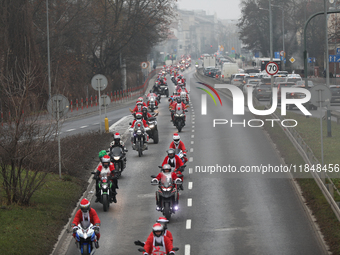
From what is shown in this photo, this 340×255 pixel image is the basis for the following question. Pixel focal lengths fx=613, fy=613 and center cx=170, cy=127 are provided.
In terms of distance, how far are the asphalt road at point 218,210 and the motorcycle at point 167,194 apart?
394 mm

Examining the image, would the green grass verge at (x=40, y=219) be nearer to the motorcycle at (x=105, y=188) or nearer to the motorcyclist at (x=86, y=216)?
the motorcycle at (x=105, y=188)

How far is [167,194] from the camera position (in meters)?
16.3

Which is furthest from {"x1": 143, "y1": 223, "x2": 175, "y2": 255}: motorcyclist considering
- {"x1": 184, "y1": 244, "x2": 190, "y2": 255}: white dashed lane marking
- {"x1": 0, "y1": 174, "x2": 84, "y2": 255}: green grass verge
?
{"x1": 0, "y1": 174, "x2": 84, "y2": 255}: green grass verge

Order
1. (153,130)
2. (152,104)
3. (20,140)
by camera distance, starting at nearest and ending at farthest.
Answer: (20,140)
(153,130)
(152,104)

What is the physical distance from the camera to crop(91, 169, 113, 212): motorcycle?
57.5 ft

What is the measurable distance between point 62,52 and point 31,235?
147 ft

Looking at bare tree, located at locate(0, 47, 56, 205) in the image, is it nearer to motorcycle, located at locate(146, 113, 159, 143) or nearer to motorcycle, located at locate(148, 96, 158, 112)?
motorcycle, located at locate(146, 113, 159, 143)

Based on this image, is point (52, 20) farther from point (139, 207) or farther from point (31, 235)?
point (31, 235)

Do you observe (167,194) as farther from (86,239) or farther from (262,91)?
(262,91)

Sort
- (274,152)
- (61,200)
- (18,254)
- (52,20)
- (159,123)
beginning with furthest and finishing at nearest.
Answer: (52,20) < (159,123) < (274,152) < (61,200) < (18,254)

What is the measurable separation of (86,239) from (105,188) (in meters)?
4.99

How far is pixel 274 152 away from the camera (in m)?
26.5

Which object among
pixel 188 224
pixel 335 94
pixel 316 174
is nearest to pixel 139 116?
pixel 316 174

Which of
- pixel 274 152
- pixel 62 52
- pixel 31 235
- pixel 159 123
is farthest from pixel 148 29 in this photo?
pixel 31 235
